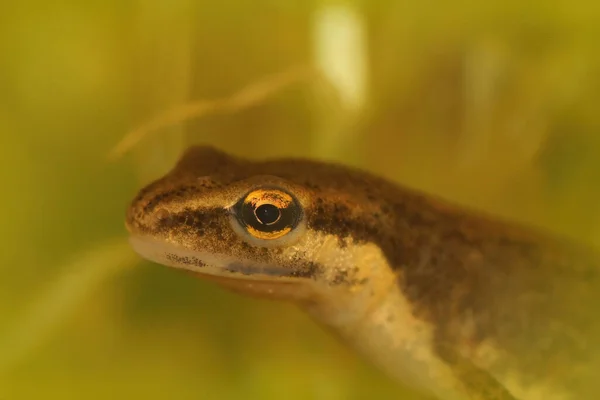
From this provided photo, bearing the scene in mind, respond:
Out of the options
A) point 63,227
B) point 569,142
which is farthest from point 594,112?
point 63,227

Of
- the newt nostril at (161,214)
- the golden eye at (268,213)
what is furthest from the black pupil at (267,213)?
the newt nostril at (161,214)

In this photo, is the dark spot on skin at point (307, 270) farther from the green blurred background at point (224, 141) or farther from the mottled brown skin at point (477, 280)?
the green blurred background at point (224, 141)

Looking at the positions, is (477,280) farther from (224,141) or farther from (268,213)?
(224,141)

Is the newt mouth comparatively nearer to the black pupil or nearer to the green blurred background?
the black pupil

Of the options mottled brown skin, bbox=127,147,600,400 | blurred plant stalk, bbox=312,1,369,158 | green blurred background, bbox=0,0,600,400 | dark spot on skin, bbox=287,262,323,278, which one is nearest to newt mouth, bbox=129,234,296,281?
dark spot on skin, bbox=287,262,323,278

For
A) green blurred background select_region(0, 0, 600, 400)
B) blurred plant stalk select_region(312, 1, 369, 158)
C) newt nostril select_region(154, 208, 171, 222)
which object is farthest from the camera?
blurred plant stalk select_region(312, 1, 369, 158)

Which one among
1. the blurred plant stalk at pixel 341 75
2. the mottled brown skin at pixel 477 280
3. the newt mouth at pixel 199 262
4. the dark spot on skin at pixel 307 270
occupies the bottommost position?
the newt mouth at pixel 199 262
